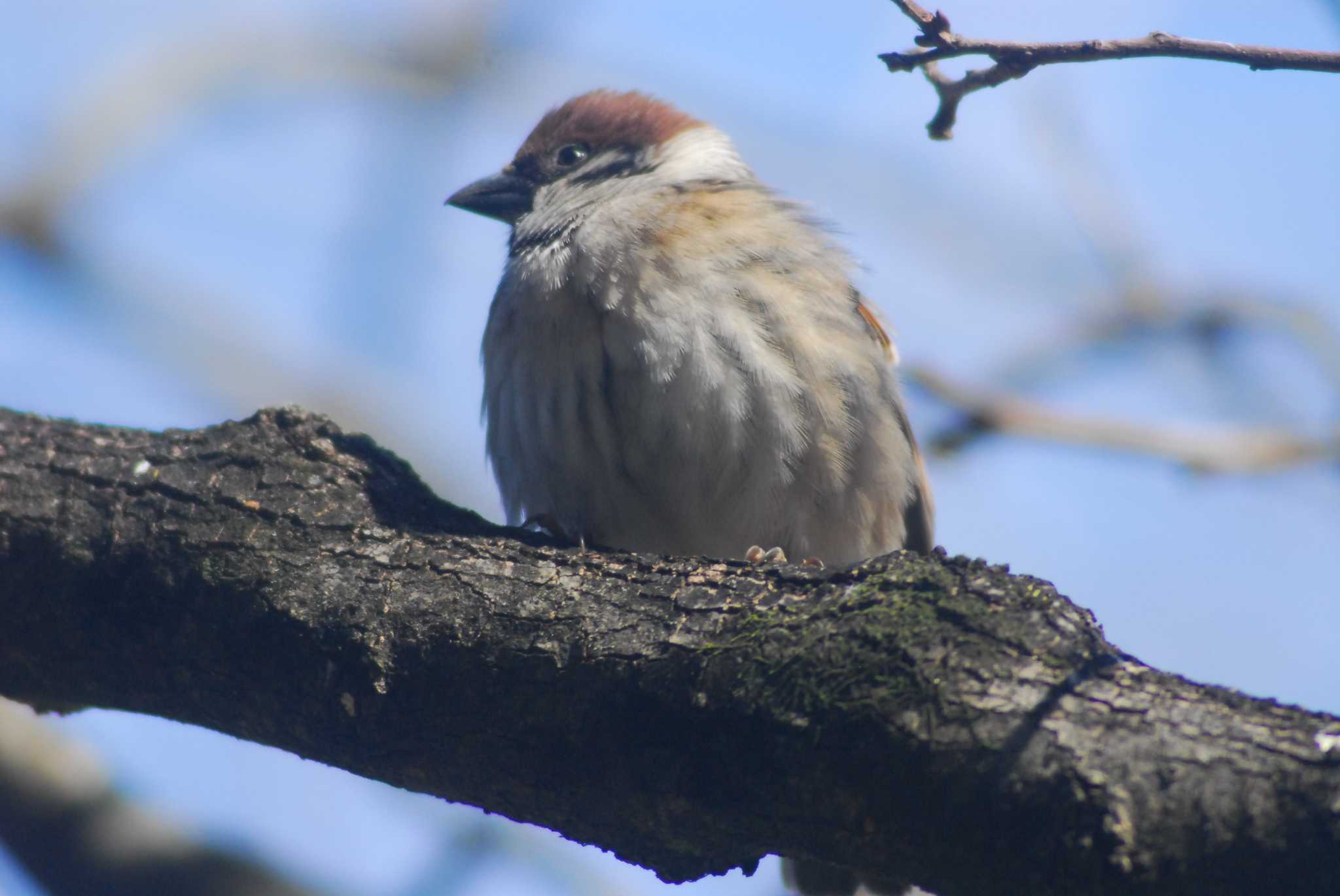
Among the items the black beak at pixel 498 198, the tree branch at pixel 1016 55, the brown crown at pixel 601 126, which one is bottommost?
the tree branch at pixel 1016 55

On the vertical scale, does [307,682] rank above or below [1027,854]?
above

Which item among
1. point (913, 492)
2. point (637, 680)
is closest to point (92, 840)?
point (637, 680)

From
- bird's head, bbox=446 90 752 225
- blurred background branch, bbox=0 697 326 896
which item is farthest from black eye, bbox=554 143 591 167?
blurred background branch, bbox=0 697 326 896

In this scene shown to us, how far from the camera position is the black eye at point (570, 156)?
16.1 feet

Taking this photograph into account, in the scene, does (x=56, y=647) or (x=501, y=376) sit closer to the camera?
(x=56, y=647)

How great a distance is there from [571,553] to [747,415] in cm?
86

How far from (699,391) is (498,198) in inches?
69.7

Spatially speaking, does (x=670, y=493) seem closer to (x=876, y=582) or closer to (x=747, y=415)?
(x=747, y=415)

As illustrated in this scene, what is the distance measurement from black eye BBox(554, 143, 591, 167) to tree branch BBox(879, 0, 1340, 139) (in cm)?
232

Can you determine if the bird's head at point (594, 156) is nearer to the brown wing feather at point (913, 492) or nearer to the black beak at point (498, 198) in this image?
the black beak at point (498, 198)

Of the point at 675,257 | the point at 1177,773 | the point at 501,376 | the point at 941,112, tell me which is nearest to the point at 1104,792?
the point at 1177,773

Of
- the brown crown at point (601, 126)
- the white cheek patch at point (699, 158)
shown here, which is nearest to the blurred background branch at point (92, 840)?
the white cheek patch at point (699, 158)

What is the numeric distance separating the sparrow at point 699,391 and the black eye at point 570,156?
2.87 ft

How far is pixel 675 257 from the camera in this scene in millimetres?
3629
